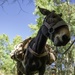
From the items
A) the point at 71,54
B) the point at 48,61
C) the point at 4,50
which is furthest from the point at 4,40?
the point at 48,61

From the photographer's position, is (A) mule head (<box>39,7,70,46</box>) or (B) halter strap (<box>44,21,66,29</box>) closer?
(A) mule head (<box>39,7,70,46</box>)

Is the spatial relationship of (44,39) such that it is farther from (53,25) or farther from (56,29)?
(56,29)

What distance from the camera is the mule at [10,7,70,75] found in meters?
5.80

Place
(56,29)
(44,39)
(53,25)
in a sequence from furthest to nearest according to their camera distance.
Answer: (44,39)
(53,25)
(56,29)

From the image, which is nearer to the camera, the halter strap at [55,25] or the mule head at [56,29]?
the mule head at [56,29]

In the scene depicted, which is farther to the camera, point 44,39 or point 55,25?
point 44,39

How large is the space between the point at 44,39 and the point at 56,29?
41.0 inches

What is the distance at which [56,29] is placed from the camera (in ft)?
19.7

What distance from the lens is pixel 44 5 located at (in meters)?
22.7

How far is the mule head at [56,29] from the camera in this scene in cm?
571

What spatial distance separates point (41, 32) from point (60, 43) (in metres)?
1.20

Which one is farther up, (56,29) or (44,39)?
(56,29)

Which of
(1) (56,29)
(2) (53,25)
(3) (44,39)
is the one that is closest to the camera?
(1) (56,29)

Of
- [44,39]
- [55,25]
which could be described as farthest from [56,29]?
[44,39]
